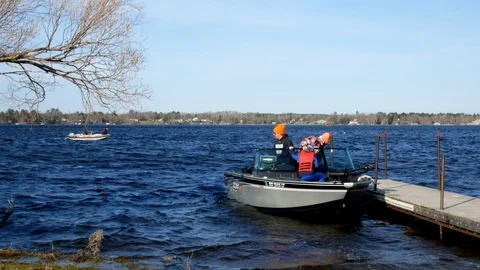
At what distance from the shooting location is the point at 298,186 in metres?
14.8

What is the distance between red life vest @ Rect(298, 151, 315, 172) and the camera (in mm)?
15328

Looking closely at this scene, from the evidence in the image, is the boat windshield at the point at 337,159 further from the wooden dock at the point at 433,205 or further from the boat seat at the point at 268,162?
the boat seat at the point at 268,162

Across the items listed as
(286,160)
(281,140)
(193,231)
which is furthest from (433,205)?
(193,231)

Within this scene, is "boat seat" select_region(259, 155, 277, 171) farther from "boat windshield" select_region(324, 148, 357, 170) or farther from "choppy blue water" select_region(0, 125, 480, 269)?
"boat windshield" select_region(324, 148, 357, 170)

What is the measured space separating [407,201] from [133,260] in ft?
→ 25.8

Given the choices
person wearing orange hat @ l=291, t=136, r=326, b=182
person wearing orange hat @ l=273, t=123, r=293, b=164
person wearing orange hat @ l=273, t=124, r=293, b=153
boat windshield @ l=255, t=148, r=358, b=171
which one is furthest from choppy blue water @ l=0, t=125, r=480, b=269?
person wearing orange hat @ l=273, t=124, r=293, b=153

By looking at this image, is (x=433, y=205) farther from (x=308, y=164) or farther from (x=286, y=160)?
(x=286, y=160)

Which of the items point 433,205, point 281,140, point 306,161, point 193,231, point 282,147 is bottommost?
point 193,231

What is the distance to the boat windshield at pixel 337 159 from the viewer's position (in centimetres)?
1662

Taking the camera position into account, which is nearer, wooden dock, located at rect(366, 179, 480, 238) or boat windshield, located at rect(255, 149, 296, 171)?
wooden dock, located at rect(366, 179, 480, 238)

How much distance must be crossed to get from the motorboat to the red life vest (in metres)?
0.33

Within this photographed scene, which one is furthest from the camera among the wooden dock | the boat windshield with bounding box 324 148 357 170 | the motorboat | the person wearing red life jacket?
the boat windshield with bounding box 324 148 357 170

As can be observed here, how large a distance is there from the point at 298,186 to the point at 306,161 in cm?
91

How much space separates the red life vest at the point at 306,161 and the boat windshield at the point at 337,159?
54.0 inches
